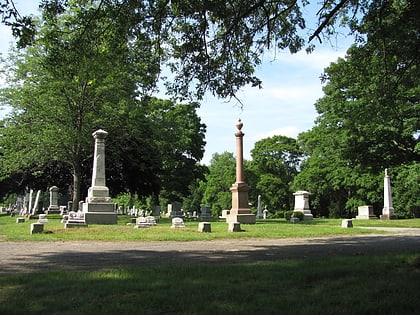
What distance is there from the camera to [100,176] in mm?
23094

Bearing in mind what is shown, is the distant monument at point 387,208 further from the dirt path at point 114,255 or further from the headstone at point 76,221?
the dirt path at point 114,255

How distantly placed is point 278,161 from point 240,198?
38988 millimetres

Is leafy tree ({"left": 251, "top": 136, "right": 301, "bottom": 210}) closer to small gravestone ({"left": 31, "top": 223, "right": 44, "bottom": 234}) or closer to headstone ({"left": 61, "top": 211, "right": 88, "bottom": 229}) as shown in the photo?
headstone ({"left": 61, "top": 211, "right": 88, "bottom": 229})

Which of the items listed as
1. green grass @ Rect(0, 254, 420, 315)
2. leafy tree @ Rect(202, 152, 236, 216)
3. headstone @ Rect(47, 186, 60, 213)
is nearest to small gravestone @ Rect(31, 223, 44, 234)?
green grass @ Rect(0, 254, 420, 315)

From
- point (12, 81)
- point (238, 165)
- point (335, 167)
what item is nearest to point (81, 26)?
point (238, 165)

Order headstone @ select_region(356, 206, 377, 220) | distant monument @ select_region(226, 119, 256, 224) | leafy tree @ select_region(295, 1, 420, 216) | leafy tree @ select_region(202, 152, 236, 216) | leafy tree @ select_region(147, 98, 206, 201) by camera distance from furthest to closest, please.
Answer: leafy tree @ select_region(202, 152, 236, 216) < headstone @ select_region(356, 206, 377, 220) < leafy tree @ select_region(147, 98, 206, 201) < distant monument @ select_region(226, 119, 256, 224) < leafy tree @ select_region(295, 1, 420, 216)

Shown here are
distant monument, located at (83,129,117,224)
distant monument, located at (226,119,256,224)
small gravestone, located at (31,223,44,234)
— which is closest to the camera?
small gravestone, located at (31,223,44,234)

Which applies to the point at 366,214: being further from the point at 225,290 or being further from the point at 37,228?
the point at 225,290

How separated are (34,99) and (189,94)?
1956 centimetres

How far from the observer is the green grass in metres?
4.88

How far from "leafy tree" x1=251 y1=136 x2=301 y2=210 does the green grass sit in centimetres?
5285

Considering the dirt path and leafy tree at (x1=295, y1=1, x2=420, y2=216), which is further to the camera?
leafy tree at (x1=295, y1=1, x2=420, y2=216)

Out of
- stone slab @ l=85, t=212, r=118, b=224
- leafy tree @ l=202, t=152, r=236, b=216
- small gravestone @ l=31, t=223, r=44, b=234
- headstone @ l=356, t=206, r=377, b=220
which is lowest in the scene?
small gravestone @ l=31, t=223, r=44, b=234

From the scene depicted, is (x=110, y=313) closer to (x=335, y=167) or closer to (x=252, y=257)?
(x=252, y=257)
